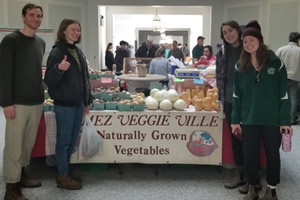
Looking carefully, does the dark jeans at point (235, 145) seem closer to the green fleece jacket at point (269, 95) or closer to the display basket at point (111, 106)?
the green fleece jacket at point (269, 95)

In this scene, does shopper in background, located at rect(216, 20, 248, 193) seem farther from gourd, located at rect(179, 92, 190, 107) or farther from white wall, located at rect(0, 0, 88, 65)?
white wall, located at rect(0, 0, 88, 65)

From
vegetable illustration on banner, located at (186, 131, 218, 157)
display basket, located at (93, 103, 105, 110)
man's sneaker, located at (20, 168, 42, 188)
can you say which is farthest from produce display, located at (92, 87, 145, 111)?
man's sneaker, located at (20, 168, 42, 188)

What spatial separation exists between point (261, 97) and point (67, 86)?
1454mm

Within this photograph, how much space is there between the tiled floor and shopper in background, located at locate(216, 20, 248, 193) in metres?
0.17

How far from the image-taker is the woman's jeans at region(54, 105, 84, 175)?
2639 millimetres

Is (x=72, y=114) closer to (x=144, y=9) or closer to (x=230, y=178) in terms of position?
(x=230, y=178)

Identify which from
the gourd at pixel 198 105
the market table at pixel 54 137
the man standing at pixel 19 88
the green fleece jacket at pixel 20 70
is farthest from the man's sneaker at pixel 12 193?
the gourd at pixel 198 105

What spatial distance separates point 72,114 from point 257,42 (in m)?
1.51

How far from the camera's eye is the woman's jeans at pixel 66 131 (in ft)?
8.66

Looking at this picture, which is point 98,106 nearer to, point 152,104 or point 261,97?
point 152,104

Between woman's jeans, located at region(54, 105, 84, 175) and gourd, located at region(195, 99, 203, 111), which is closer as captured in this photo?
woman's jeans, located at region(54, 105, 84, 175)

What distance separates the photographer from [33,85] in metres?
2.52

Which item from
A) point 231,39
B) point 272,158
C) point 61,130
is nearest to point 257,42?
point 231,39

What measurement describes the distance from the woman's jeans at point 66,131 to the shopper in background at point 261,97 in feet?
4.25
